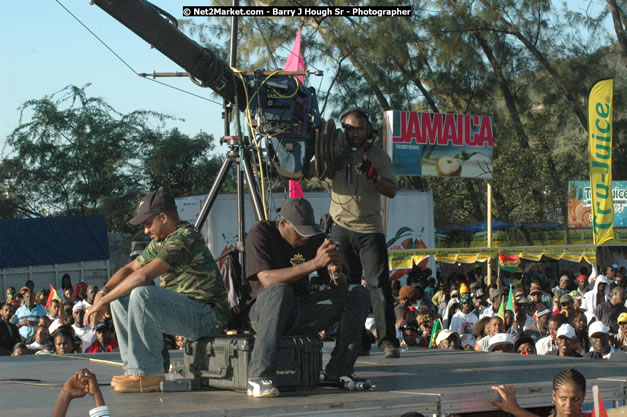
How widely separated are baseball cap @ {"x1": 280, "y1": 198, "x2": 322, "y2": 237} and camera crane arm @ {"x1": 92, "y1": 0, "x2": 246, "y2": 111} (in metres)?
2.41

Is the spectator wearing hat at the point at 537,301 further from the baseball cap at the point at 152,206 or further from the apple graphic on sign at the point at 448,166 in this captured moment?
the baseball cap at the point at 152,206

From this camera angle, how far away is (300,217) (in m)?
5.79

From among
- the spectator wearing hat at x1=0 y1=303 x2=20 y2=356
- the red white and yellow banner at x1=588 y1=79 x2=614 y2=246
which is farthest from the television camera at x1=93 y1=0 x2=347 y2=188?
the red white and yellow banner at x1=588 y1=79 x2=614 y2=246

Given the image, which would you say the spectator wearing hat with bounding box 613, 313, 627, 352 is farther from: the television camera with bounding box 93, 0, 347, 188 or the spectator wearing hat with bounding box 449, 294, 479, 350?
the television camera with bounding box 93, 0, 347, 188

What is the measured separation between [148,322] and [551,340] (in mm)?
6599

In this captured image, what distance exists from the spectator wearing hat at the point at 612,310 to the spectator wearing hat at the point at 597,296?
1.02m

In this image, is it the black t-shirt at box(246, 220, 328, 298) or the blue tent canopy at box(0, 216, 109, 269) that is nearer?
the black t-shirt at box(246, 220, 328, 298)

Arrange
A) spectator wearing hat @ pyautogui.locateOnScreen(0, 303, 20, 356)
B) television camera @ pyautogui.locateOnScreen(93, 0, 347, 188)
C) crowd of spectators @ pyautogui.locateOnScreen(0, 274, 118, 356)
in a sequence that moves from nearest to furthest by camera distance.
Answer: television camera @ pyautogui.locateOnScreen(93, 0, 347, 188), crowd of spectators @ pyautogui.locateOnScreen(0, 274, 118, 356), spectator wearing hat @ pyautogui.locateOnScreen(0, 303, 20, 356)

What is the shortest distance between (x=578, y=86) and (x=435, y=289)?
14605mm

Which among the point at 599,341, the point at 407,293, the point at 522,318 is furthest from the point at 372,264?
the point at 407,293

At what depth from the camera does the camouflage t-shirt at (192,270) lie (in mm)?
5828

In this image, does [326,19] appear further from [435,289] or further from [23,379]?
[23,379]

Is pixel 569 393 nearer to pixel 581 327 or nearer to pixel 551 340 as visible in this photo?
pixel 551 340

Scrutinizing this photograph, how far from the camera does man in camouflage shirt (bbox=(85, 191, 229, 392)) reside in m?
5.66
